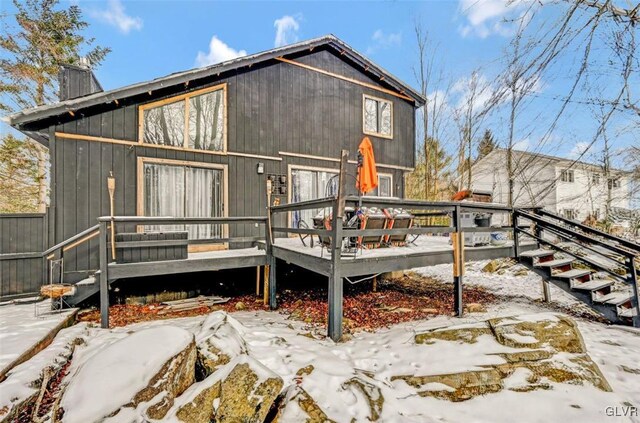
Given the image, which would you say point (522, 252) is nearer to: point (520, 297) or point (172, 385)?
point (520, 297)

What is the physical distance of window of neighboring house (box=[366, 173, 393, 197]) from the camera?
8938 millimetres

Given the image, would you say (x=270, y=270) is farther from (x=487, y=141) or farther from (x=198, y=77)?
(x=487, y=141)

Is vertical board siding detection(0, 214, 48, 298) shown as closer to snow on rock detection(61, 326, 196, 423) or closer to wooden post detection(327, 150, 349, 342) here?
snow on rock detection(61, 326, 196, 423)

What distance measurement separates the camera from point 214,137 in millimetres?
6684

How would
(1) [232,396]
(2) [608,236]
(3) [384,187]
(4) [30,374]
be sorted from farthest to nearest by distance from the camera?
1. (3) [384,187]
2. (2) [608,236]
3. (4) [30,374]
4. (1) [232,396]

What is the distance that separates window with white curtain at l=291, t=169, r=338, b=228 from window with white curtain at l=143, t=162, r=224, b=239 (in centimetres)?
193

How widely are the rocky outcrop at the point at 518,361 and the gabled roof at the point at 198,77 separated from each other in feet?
21.8

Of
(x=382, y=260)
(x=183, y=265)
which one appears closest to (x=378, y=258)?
(x=382, y=260)

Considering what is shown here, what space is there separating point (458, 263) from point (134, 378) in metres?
4.48

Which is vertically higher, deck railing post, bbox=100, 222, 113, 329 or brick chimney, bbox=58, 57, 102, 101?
brick chimney, bbox=58, 57, 102, 101

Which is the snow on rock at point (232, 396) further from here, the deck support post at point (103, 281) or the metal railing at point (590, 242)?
the metal railing at point (590, 242)

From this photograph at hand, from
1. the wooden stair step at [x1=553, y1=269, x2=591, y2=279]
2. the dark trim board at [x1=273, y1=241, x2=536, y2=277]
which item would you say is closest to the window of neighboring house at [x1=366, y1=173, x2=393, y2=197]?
the dark trim board at [x1=273, y1=241, x2=536, y2=277]

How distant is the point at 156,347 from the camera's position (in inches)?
101

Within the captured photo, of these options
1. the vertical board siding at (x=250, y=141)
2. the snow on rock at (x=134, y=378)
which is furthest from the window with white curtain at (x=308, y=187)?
the snow on rock at (x=134, y=378)
